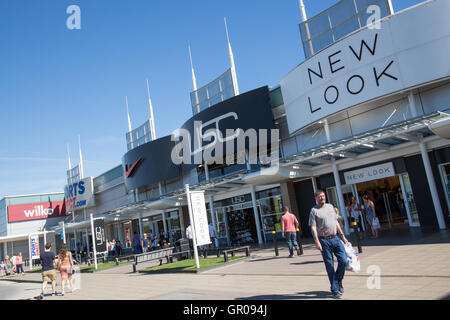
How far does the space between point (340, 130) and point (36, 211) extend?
4138cm

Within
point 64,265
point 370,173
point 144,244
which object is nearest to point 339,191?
point 370,173

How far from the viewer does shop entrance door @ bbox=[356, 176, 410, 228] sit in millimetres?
17156

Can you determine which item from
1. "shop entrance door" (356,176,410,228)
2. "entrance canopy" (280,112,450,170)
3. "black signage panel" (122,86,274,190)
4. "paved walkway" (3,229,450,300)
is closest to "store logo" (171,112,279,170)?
"black signage panel" (122,86,274,190)

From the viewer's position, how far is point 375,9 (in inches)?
661

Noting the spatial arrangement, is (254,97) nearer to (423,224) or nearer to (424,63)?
(424,63)

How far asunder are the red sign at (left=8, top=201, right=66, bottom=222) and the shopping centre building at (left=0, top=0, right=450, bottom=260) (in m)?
25.0

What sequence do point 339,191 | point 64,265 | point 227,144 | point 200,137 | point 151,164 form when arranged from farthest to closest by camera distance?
point 151,164 → point 200,137 → point 227,144 → point 339,191 → point 64,265

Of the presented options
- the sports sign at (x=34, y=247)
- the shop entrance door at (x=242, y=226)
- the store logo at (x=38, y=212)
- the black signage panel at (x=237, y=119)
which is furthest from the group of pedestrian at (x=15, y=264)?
the store logo at (x=38, y=212)

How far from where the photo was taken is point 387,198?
58.3 ft

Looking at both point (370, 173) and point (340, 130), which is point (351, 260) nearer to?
point (370, 173)

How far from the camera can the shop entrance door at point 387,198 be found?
17.2 m

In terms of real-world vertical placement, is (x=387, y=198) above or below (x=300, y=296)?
above

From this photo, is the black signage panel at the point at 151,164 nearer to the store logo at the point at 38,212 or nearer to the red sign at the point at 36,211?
→ the red sign at the point at 36,211
